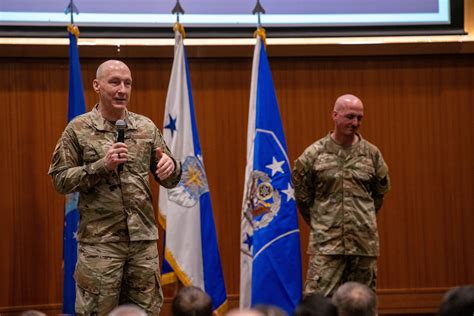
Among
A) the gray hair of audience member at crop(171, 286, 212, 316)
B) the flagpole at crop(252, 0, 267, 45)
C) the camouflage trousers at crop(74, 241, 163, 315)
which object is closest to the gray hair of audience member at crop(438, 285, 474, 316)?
the gray hair of audience member at crop(171, 286, 212, 316)

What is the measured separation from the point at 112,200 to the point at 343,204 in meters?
1.60

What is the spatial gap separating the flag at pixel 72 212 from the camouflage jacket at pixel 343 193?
142 centimetres

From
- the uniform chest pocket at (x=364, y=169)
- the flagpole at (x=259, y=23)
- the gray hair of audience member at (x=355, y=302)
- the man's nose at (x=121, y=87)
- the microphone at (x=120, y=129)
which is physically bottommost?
the gray hair of audience member at (x=355, y=302)

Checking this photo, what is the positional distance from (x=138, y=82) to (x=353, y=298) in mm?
3576

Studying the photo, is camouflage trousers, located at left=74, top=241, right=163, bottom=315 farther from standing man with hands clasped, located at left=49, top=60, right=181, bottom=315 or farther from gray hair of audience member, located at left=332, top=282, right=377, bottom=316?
gray hair of audience member, located at left=332, top=282, right=377, bottom=316

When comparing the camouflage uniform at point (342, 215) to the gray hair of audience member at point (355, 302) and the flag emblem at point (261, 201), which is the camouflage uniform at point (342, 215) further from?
the gray hair of audience member at point (355, 302)

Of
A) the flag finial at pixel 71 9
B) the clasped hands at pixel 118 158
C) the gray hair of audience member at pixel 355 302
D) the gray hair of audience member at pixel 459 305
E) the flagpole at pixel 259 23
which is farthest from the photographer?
the flagpole at pixel 259 23

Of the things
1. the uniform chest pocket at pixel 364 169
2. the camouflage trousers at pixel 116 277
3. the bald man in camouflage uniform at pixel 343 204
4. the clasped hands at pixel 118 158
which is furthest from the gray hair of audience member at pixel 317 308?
the uniform chest pocket at pixel 364 169

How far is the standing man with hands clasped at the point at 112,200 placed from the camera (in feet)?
12.0

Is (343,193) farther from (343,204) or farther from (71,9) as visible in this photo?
(71,9)

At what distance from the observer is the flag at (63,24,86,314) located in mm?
4914

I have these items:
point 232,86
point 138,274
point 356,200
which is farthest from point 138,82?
point 138,274

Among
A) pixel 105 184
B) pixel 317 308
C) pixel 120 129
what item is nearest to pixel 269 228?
pixel 105 184

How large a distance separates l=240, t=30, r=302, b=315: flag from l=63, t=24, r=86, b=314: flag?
43.1 inches
